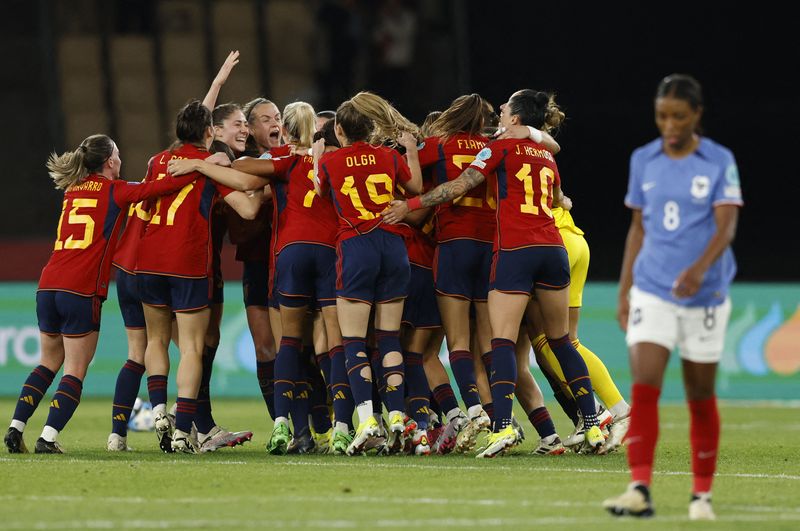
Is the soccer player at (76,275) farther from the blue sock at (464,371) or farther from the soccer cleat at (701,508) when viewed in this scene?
the soccer cleat at (701,508)

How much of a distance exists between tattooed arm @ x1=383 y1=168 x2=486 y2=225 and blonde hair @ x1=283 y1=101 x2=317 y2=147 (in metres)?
0.91

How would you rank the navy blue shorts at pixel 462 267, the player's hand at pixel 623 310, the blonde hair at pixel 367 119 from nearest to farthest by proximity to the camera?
1. the player's hand at pixel 623 310
2. the blonde hair at pixel 367 119
3. the navy blue shorts at pixel 462 267

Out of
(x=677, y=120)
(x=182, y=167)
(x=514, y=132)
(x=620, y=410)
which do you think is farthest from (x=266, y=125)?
(x=677, y=120)

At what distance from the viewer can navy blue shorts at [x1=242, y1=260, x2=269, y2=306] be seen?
1064 centimetres

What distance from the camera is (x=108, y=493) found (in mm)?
7508

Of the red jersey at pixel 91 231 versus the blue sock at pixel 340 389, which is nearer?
the blue sock at pixel 340 389

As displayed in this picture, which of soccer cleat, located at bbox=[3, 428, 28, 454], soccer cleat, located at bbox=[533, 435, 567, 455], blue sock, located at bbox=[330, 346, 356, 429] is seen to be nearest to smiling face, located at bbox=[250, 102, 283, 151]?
blue sock, located at bbox=[330, 346, 356, 429]

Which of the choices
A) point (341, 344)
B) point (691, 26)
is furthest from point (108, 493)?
point (691, 26)

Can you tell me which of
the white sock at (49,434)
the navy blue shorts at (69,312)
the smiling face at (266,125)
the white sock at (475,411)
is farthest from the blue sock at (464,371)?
the white sock at (49,434)

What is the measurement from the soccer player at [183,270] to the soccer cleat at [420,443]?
149 cm

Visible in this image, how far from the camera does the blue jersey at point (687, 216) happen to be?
6676mm

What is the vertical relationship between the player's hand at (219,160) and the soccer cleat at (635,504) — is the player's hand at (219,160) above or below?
above

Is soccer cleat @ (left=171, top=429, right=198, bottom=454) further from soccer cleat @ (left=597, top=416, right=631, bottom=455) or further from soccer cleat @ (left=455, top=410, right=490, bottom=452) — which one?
soccer cleat @ (left=597, top=416, right=631, bottom=455)

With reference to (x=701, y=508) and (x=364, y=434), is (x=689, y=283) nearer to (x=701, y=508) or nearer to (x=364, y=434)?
(x=701, y=508)
